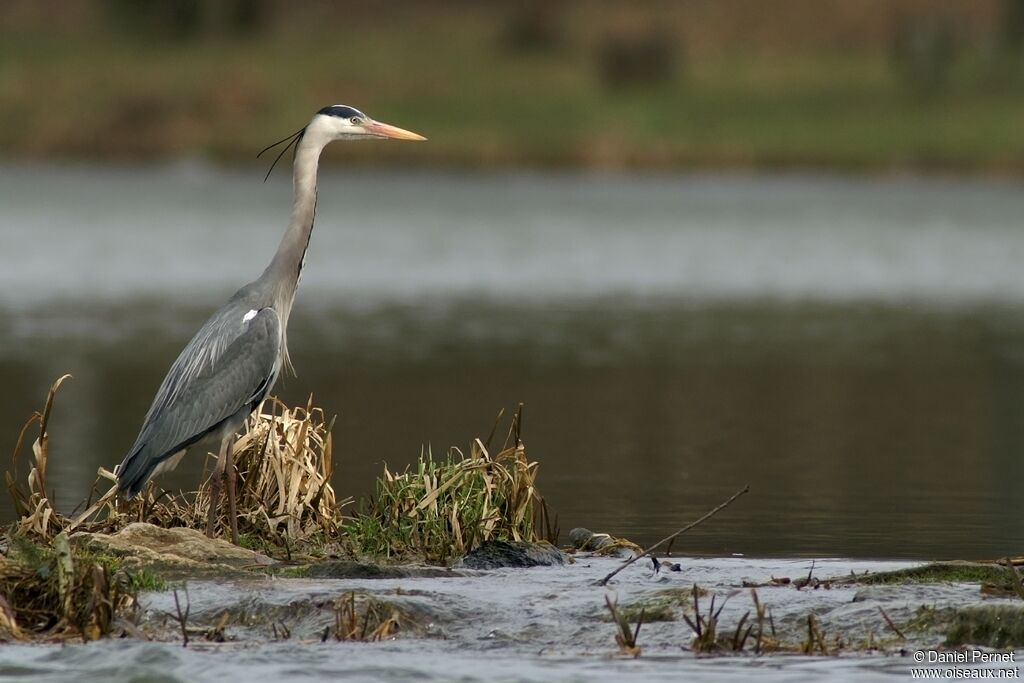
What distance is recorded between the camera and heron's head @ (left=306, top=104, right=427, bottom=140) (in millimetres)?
10719

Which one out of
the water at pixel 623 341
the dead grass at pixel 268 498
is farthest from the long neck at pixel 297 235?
the water at pixel 623 341

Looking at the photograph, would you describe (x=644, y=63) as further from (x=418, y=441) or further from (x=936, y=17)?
(x=418, y=441)

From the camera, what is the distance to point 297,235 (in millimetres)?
10609

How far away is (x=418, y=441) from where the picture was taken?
14867mm

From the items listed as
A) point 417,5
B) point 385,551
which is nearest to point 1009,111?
point 417,5

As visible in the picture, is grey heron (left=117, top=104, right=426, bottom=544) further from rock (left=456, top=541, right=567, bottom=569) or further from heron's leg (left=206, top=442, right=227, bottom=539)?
rock (left=456, top=541, right=567, bottom=569)

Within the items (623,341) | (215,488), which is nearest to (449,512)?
(215,488)

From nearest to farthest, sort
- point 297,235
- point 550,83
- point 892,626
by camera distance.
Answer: point 892,626, point 297,235, point 550,83

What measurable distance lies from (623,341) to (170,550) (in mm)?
14034

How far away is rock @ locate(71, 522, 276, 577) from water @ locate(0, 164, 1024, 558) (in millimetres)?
2508

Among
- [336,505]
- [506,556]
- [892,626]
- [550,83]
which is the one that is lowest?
[892,626]

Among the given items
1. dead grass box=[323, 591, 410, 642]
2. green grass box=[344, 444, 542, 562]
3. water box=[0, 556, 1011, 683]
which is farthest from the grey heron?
dead grass box=[323, 591, 410, 642]

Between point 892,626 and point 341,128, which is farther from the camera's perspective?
point 341,128

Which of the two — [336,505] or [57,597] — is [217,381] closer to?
[336,505]
